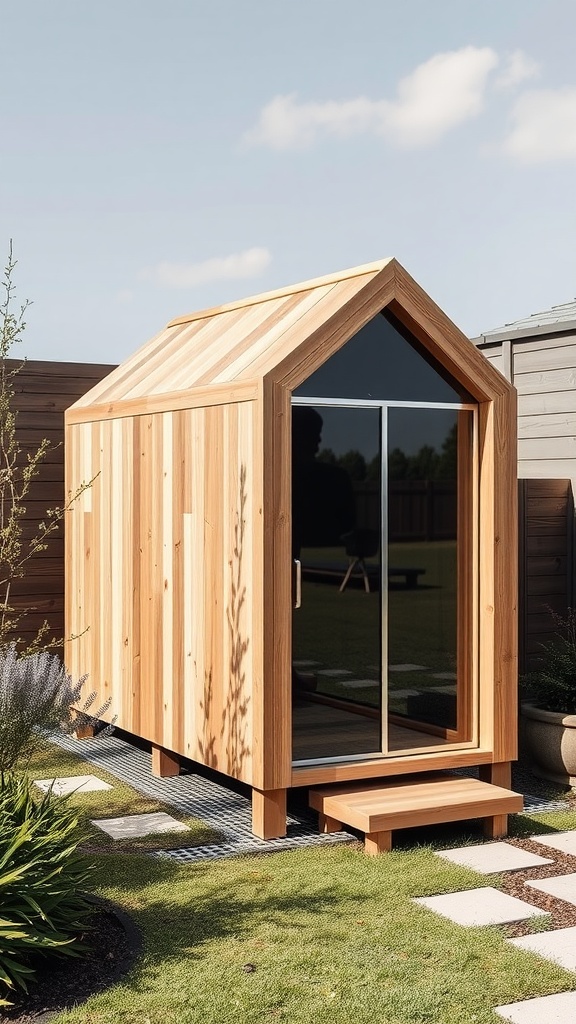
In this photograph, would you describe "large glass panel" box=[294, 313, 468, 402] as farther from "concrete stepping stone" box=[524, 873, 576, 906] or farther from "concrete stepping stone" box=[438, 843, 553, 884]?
"concrete stepping stone" box=[524, 873, 576, 906]

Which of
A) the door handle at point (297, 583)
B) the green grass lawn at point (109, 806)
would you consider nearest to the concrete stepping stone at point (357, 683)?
the door handle at point (297, 583)

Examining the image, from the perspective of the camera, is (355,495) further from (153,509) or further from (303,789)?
(303,789)

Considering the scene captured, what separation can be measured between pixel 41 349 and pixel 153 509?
2734mm

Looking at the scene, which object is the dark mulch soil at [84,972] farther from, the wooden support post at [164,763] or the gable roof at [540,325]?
the gable roof at [540,325]

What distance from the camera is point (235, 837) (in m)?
5.63

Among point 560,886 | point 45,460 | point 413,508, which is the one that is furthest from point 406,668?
point 45,460

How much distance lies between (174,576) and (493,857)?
2367mm

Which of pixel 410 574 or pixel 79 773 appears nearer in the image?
pixel 410 574

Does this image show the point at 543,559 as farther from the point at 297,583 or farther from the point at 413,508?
the point at 297,583

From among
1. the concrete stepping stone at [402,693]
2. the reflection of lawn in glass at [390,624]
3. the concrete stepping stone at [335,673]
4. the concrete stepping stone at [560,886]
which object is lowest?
the concrete stepping stone at [560,886]

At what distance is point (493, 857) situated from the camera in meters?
5.34

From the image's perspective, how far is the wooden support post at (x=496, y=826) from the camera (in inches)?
224

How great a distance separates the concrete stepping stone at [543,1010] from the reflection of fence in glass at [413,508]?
9.21 ft

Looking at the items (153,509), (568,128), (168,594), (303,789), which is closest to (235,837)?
(303,789)
